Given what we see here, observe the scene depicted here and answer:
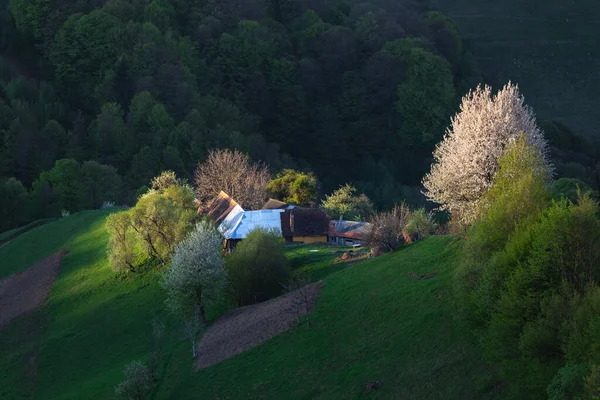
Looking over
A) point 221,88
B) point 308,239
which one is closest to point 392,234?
point 308,239

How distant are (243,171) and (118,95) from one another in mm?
49708

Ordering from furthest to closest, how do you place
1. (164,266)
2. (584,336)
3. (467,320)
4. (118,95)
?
(118,95)
(164,266)
(467,320)
(584,336)

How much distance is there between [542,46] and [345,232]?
102 metres

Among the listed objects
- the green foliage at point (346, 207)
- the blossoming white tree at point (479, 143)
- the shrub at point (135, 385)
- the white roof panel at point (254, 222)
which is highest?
the blossoming white tree at point (479, 143)

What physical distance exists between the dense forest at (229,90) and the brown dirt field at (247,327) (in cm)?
5654

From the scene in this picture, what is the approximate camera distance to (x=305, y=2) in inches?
5896

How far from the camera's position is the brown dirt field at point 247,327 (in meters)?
39.1

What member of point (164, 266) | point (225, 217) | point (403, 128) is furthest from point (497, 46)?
point (164, 266)

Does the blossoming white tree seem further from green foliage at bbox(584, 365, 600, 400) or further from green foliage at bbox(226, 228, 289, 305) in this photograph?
green foliage at bbox(584, 365, 600, 400)

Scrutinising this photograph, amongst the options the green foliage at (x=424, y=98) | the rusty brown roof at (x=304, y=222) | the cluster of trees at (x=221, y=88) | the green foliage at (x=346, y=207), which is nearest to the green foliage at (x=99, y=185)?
the cluster of trees at (x=221, y=88)

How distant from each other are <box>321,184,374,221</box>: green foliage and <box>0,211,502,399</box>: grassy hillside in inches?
762

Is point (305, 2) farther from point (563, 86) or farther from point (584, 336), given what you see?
point (584, 336)

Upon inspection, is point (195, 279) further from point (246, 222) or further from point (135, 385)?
point (246, 222)

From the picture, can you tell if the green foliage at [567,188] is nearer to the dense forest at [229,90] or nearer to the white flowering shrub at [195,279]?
the white flowering shrub at [195,279]
